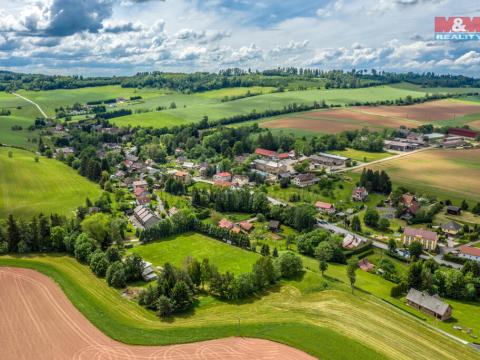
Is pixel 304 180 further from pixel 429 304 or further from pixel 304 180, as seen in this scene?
pixel 429 304

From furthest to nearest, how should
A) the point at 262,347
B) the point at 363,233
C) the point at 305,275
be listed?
the point at 363,233 < the point at 305,275 < the point at 262,347

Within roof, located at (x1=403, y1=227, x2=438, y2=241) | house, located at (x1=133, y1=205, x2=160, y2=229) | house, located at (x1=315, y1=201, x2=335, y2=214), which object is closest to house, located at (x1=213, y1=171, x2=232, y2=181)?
house, located at (x1=133, y1=205, x2=160, y2=229)

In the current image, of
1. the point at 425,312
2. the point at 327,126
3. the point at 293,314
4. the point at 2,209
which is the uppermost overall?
the point at 327,126

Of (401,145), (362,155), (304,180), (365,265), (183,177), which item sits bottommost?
(365,265)

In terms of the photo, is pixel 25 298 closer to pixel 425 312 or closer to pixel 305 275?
pixel 305 275

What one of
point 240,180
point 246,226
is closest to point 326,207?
point 246,226

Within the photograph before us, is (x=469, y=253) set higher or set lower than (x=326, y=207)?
lower

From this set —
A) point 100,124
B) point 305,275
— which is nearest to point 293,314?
point 305,275
